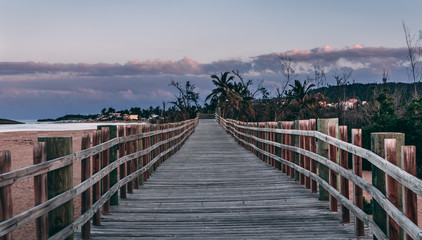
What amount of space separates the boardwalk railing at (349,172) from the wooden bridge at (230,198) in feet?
0.04

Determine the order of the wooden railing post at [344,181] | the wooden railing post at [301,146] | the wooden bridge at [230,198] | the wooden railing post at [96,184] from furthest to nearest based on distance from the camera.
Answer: the wooden railing post at [301,146] < the wooden railing post at [344,181] < the wooden railing post at [96,184] < the wooden bridge at [230,198]

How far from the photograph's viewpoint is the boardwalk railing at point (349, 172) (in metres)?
3.41

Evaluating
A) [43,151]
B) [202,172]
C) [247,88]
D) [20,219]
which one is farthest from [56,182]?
[247,88]

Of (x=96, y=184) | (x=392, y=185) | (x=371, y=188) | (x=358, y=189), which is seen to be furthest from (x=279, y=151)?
(x=392, y=185)

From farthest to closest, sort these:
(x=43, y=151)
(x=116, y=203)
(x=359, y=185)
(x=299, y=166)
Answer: (x=299, y=166)
(x=116, y=203)
(x=359, y=185)
(x=43, y=151)

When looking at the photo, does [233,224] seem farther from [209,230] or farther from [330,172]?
[330,172]

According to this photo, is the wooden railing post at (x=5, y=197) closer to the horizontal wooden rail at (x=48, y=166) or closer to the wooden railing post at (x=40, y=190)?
the horizontal wooden rail at (x=48, y=166)

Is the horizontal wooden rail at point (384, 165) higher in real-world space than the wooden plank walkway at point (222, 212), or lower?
higher

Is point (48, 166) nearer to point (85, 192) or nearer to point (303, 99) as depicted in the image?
point (85, 192)

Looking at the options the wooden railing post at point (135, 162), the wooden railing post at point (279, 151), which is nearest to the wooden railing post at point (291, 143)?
the wooden railing post at point (279, 151)

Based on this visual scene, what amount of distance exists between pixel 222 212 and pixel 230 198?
3.30 feet

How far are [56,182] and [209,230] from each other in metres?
2.05

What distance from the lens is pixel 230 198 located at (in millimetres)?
7184

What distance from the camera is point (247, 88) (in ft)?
174
